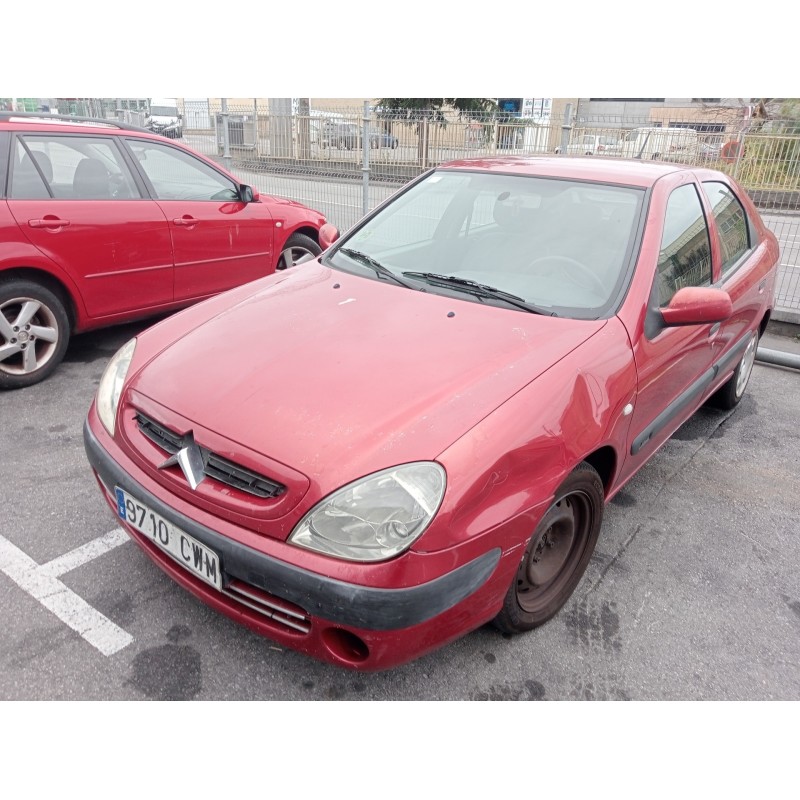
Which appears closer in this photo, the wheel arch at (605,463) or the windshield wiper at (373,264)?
the wheel arch at (605,463)

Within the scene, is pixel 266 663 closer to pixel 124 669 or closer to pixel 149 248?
pixel 124 669

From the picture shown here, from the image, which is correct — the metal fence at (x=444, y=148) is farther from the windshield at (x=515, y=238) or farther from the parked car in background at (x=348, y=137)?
the windshield at (x=515, y=238)

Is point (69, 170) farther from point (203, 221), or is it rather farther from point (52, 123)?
point (203, 221)

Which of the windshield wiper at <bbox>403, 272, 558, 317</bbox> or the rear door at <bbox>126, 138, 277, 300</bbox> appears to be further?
the rear door at <bbox>126, 138, 277, 300</bbox>

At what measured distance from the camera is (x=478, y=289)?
8.68ft

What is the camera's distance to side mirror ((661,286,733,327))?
2551mm

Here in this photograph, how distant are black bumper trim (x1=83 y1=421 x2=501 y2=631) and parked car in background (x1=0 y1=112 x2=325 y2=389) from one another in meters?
2.91

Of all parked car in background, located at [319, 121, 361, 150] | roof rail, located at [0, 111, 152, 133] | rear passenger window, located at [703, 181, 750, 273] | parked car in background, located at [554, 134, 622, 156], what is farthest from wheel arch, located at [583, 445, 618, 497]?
parked car in background, located at [319, 121, 361, 150]

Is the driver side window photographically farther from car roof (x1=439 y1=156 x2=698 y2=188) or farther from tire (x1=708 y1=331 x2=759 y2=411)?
tire (x1=708 y1=331 x2=759 y2=411)

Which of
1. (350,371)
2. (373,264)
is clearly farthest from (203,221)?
(350,371)

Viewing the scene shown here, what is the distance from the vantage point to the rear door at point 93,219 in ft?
13.2

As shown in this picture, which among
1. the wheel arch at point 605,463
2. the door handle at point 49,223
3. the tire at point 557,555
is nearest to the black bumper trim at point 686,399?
the wheel arch at point 605,463

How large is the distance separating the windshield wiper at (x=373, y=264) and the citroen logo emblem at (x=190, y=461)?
1.14m

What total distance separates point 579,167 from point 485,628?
2.14 meters
